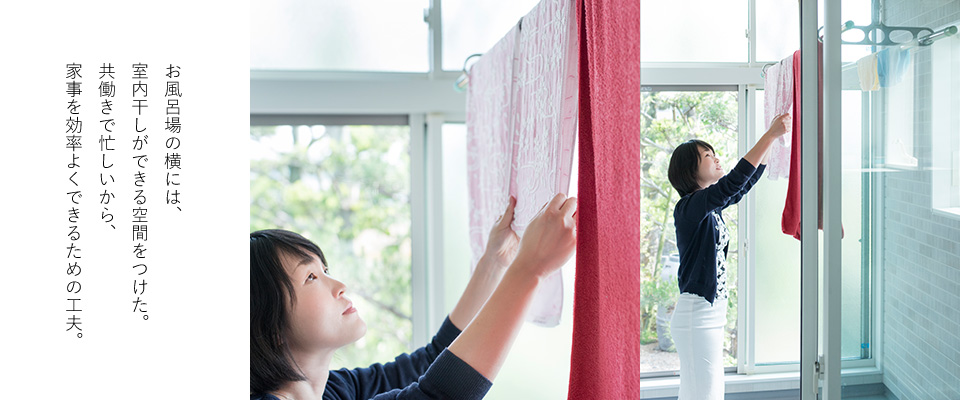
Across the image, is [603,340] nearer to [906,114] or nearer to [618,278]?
[618,278]

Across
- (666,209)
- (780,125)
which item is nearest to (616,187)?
(666,209)

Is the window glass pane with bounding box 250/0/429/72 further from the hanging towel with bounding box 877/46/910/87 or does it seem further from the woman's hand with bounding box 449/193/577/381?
the hanging towel with bounding box 877/46/910/87

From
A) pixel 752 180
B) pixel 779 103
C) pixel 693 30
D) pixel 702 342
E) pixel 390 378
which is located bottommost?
pixel 390 378

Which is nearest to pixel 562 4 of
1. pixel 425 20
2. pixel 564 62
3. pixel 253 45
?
pixel 564 62

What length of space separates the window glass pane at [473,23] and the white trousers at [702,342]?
1.17 metres

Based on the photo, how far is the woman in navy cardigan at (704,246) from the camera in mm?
836

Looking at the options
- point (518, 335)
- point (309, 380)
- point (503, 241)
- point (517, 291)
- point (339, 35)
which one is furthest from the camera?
point (339, 35)

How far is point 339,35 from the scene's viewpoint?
182 cm

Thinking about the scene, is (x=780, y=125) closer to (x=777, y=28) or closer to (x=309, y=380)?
(x=777, y=28)

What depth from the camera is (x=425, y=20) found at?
5.99ft

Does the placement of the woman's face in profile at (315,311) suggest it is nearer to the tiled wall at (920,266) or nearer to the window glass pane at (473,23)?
the tiled wall at (920,266)

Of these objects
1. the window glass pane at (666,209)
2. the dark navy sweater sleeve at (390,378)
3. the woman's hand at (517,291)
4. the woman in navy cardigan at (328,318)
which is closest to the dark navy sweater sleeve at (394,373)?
the dark navy sweater sleeve at (390,378)

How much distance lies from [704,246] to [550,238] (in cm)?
21

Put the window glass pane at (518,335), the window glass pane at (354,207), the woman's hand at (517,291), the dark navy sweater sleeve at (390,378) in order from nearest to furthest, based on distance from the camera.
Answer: the woman's hand at (517,291)
the dark navy sweater sleeve at (390,378)
the window glass pane at (518,335)
the window glass pane at (354,207)
